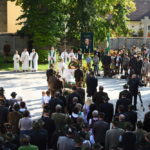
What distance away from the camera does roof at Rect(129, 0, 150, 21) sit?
65.0 m

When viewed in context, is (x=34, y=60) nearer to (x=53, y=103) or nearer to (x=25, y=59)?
(x=25, y=59)

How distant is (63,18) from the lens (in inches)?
1409

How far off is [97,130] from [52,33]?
24329 mm

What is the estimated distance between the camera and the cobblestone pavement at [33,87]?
62.7ft

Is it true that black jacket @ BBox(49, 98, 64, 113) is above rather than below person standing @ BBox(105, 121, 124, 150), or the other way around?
above

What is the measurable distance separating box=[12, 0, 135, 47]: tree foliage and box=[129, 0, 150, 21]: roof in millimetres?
22403

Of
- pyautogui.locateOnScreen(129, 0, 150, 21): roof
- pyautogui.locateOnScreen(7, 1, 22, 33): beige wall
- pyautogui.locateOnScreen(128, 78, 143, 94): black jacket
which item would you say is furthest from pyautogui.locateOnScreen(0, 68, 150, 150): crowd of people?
pyautogui.locateOnScreen(129, 0, 150, 21): roof

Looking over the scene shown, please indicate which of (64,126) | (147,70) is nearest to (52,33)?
(147,70)

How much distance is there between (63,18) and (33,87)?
44.7 ft

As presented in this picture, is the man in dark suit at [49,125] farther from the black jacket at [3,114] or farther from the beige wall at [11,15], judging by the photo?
the beige wall at [11,15]

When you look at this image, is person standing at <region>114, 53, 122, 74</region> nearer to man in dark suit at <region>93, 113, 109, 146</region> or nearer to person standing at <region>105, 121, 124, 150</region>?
man in dark suit at <region>93, 113, 109, 146</region>

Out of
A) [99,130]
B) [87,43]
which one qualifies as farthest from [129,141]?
[87,43]

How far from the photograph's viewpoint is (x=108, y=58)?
26.6 metres

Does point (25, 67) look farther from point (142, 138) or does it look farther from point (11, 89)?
point (142, 138)
